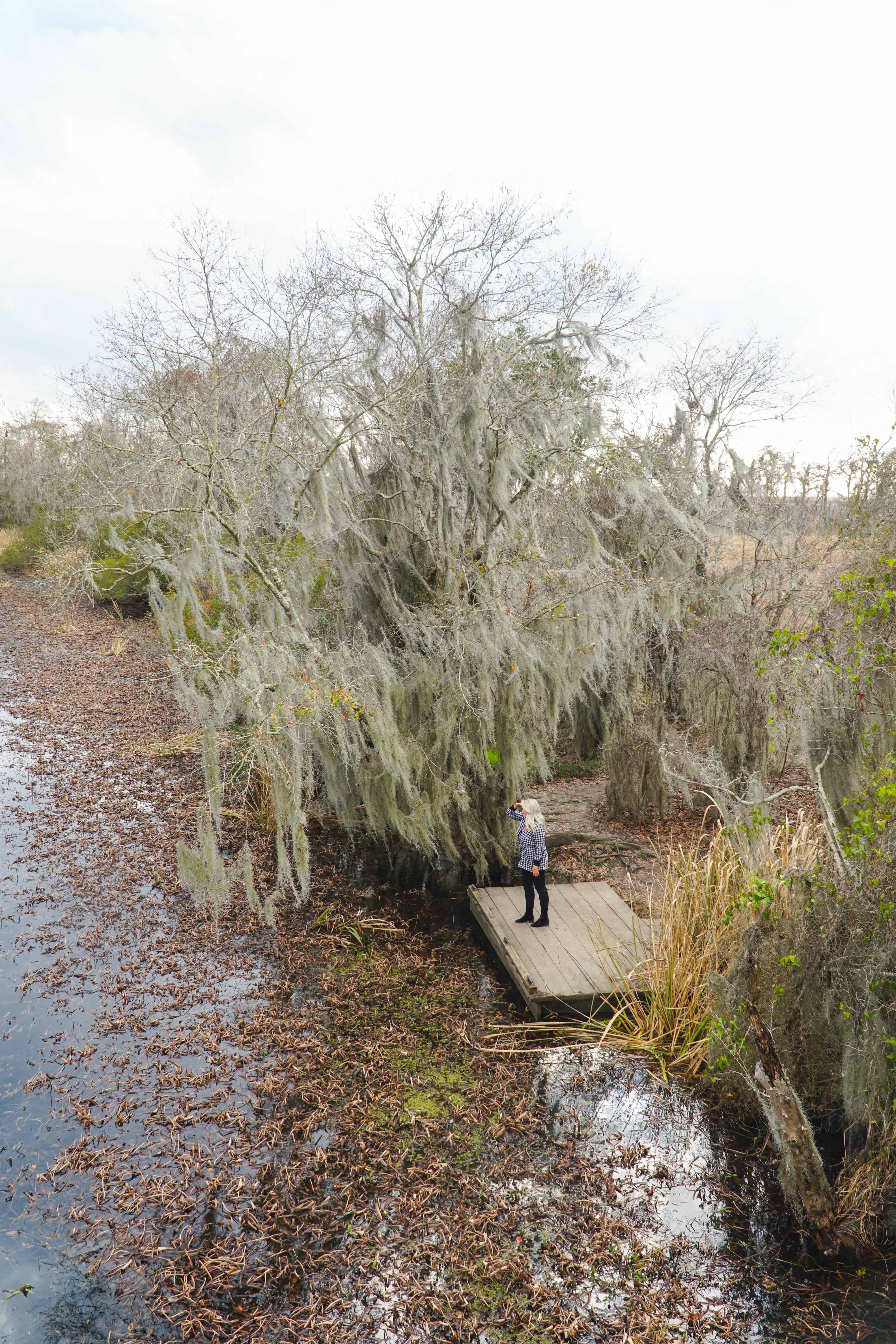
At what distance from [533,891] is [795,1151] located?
286 centimetres

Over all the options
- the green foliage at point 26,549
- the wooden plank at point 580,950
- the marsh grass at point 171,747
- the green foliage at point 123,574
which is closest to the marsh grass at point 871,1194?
the wooden plank at point 580,950

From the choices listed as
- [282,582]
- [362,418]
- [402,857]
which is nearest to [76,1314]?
[402,857]

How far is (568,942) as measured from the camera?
583cm

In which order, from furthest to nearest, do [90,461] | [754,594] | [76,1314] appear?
1. [90,461]
2. [754,594]
3. [76,1314]

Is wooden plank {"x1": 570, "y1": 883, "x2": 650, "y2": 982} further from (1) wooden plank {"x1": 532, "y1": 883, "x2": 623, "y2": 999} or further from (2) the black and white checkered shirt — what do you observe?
(2) the black and white checkered shirt

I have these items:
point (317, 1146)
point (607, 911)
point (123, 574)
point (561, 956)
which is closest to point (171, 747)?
point (607, 911)

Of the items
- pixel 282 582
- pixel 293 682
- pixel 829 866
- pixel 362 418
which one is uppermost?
pixel 362 418

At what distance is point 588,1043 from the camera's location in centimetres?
498

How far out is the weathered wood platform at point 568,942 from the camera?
523 cm

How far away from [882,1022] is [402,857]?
187 inches

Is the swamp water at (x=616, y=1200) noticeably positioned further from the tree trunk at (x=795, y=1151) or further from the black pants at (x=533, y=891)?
the black pants at (x=533, y=891)

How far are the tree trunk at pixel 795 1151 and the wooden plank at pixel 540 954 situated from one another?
1.77 m

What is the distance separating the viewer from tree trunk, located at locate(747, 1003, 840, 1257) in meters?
3.43

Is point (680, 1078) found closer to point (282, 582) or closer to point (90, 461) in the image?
point (282, 582)
